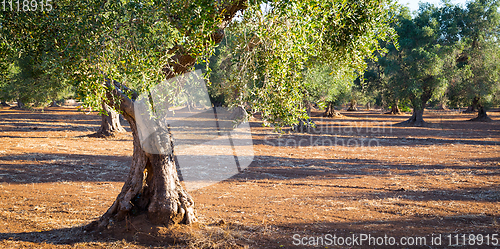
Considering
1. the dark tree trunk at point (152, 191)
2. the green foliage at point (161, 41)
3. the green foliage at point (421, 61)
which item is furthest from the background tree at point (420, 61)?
the dark tree trunk at point (152, 191)

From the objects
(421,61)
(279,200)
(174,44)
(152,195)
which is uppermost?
(421,61)

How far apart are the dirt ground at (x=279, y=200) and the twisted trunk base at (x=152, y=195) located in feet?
0.75

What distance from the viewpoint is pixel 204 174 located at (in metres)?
12.0

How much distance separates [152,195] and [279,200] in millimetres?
3703

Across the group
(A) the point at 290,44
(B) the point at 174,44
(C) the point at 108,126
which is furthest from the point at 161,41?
(C) the point at 108,126

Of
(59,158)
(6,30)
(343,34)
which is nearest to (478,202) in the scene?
(343,34)

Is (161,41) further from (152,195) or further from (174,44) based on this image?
(152,195)

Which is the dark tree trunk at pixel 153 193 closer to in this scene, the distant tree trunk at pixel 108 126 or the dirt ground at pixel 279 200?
the dirt ground at pixel 279 200

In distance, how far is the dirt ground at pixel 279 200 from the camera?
6.17 meters

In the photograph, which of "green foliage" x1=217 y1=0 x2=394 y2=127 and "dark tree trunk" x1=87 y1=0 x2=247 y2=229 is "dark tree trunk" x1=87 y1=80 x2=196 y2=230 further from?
"green foliage" x1=217 y1=0 x2=394 y2=127

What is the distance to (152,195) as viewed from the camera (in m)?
6.49

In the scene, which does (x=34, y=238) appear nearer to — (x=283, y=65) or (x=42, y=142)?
(x=283, y=65)

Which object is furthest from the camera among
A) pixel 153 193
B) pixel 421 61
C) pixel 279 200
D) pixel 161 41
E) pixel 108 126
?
pixel 421 61

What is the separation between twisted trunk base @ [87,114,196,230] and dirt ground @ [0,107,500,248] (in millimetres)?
229
